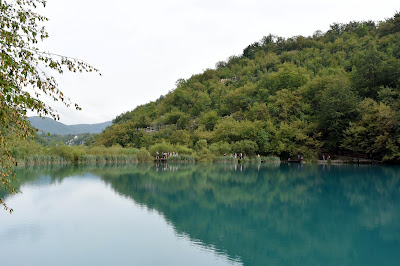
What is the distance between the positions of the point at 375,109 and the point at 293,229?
2746cm

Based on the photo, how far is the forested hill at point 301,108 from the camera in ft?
110

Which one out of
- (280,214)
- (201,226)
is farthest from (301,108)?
(201,226)

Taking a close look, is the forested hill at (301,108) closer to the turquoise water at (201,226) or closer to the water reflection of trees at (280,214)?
the water reflection of trees at (280,214)

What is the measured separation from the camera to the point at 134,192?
15391 mm

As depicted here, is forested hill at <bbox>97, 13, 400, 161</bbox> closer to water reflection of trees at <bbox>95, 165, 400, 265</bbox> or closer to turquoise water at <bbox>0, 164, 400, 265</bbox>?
water reflection of trees at <bbox>95, 165, 400, 265</bbox>

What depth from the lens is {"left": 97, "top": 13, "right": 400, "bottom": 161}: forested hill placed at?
3356 cm

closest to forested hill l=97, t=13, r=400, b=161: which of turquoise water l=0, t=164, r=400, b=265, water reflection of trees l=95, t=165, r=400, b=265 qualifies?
water reflection of trees l=95, t=165, r=400, b=265

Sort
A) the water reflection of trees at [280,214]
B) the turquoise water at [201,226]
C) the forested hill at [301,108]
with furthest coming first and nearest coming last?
1. the forested hill at [301,108]
2. the water reflection of trees at [280,214]
3. the turquoise water at [201,226]

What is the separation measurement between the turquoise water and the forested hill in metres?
18.4

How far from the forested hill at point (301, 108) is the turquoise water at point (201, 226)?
1841 cm

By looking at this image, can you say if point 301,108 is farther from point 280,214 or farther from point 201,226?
point 201,226

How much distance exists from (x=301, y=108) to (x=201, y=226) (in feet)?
117

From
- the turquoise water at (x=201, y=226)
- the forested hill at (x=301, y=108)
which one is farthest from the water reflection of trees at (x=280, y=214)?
the forested hill at (x=301, y=108)

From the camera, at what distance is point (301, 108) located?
42.2 meters
